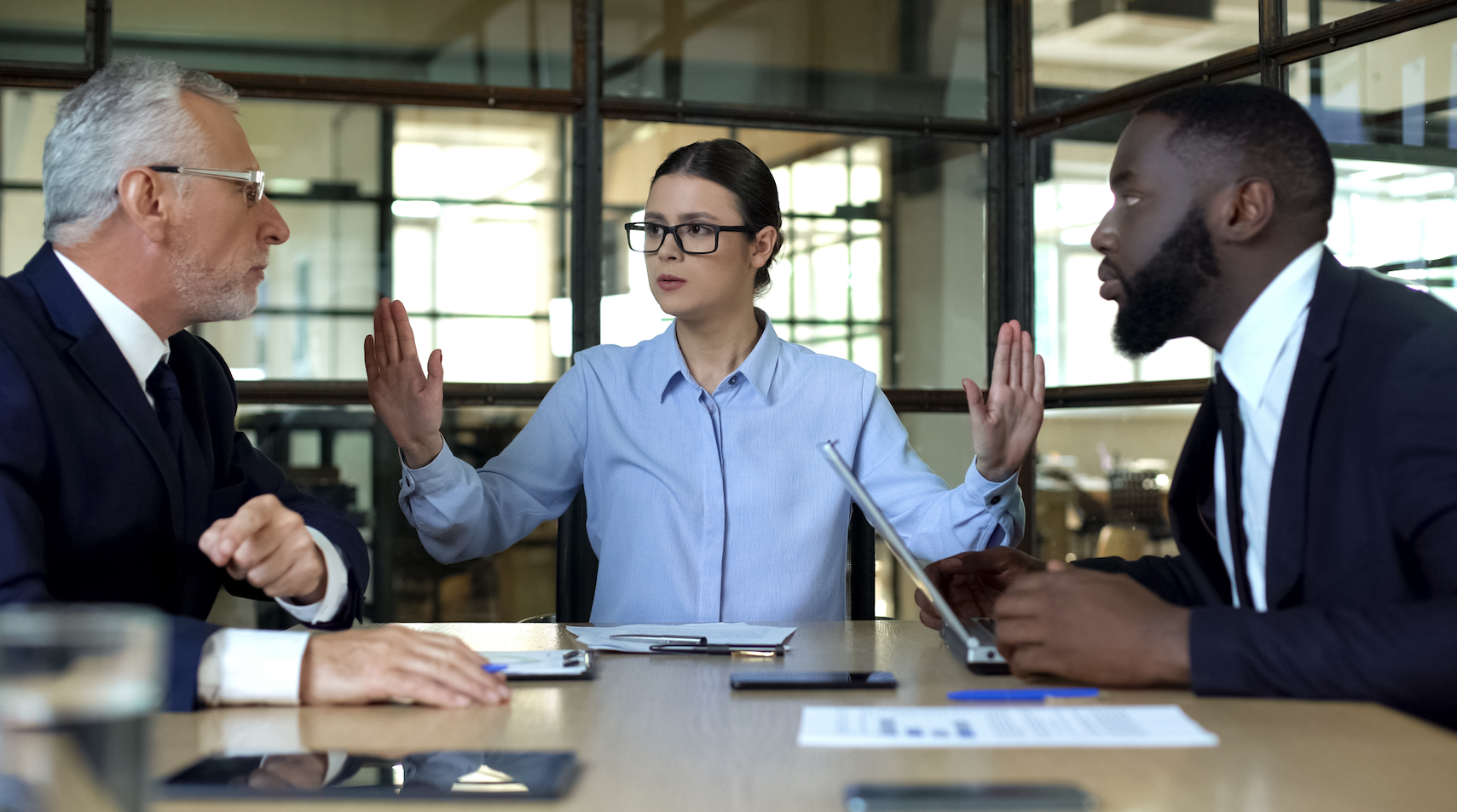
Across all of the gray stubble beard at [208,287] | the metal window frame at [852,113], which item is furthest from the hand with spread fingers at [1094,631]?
the metal window frame at [852,113]

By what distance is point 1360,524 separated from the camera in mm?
1262

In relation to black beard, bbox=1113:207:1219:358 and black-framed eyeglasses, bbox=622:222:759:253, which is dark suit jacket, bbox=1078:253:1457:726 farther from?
black-framed eyeglasses, bbox=622:222:759:253

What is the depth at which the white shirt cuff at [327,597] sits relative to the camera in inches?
57.6

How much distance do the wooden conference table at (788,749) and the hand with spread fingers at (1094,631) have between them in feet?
0.11

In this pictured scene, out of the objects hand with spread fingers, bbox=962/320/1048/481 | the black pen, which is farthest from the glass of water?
hand with spread fingers, bbox=962/320/1048/481

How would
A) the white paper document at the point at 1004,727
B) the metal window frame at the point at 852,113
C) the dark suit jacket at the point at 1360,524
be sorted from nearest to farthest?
the white paper document at the point at 1004,727 → the dark suit jacket at the point at 1360,524 → the metal window frame at the point at 852,113

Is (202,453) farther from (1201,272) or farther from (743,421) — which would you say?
(1201,272)

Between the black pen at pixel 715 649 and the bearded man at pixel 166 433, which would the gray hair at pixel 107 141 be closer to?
the bearded man at pixel 166 433

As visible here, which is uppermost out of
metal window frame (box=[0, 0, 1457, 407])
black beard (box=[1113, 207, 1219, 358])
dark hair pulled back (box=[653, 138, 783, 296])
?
metal window frame (box=[0, 0, 1457, 407])

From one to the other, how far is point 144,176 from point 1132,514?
341 inches

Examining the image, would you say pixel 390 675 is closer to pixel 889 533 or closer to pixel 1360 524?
pixel 889 533

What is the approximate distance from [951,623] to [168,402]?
1106mm

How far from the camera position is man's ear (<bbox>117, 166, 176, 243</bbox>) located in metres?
1.56

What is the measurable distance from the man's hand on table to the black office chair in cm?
106
